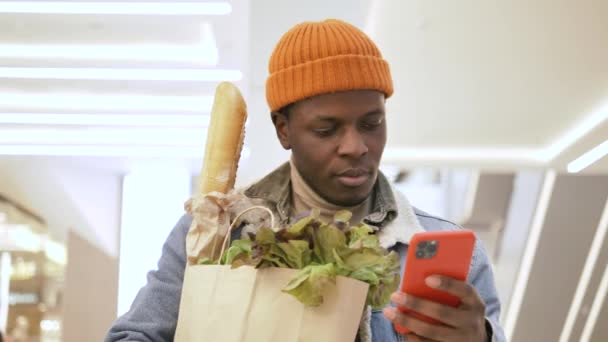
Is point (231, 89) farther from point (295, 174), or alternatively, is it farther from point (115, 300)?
point (115, 300)

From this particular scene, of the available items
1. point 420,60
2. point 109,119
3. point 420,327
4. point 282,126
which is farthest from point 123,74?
point 420,327

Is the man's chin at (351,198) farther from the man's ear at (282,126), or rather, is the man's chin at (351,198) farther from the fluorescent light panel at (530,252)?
the fluorescent light panel at (530,252)

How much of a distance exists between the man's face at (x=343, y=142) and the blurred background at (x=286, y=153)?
5.11m

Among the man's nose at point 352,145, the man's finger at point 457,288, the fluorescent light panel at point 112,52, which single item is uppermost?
the man's nose at point 352,145

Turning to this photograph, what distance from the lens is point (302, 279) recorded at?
1.18 m

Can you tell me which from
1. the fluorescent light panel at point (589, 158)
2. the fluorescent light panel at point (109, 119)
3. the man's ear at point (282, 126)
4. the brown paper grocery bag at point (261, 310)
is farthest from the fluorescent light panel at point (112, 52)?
the brown paper grocery bag at point (261, 310)

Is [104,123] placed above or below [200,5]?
below

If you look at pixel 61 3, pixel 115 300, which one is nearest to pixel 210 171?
pixel 61 3

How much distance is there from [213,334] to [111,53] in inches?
284

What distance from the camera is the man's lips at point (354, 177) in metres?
1.56

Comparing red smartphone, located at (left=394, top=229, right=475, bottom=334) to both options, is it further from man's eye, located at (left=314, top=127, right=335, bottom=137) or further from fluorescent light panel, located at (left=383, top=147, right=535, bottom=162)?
fluorescent light panel, located at (left=383, top=147, right=535, bottom=162)

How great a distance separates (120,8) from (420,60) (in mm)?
3374

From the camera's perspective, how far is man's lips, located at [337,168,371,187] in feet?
5.12

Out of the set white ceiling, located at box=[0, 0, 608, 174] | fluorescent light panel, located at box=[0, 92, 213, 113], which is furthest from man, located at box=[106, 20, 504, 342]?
fluorescent light panel, located at box=[0, 92, 213, 113]
